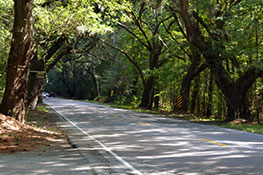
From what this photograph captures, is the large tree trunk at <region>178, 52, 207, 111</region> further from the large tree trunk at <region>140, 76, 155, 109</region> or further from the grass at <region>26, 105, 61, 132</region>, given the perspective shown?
the grass at <region>26, 105, 61, 132</region>

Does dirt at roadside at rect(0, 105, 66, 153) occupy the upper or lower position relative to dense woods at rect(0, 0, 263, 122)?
lower

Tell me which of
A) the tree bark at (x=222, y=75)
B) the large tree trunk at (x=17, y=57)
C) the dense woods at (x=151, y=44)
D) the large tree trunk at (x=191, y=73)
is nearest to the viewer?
the large tree trunk at (x=17, y=57)

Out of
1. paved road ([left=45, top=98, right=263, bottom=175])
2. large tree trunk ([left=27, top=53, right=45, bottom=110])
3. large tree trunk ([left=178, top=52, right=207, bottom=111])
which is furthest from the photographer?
large tree trunk ([left=178, top=52, right=207, bottom=111])

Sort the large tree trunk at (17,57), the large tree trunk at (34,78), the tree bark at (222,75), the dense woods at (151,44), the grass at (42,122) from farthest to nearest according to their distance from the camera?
the tree bark at (222,75) → the large tree trunk at (34,78) → the grass at (42,122) → the dense woods at (151,44) → the large tree trunk at (17,57)

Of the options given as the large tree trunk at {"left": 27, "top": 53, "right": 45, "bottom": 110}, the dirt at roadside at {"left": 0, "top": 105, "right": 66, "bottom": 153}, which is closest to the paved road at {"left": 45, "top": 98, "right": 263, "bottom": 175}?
the dirt at roadside at {"left": 0, "top": 105, "right": 66, "bottom": 153}

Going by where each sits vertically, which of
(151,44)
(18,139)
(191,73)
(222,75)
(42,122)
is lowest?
(18,139)

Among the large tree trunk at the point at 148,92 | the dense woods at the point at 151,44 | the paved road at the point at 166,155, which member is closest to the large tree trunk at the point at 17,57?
the dense woods at the point at 151,44

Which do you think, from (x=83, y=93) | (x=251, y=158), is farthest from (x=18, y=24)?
(x=83, y=93)

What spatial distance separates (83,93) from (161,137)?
65.1m

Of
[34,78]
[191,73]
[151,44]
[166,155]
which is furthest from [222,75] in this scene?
[166,155]

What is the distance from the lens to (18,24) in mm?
12266

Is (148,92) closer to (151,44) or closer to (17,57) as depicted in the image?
(151,44)

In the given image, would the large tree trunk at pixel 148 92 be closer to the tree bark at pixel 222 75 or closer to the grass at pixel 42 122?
the tree bark at pixel 222 75

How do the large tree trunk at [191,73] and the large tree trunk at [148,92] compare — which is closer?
the large tree trunk at [191,73]
